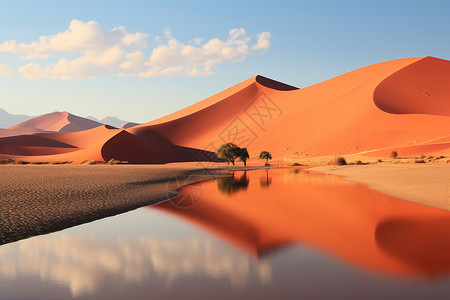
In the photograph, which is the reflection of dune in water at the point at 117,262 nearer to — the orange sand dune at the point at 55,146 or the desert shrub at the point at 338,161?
the desert shrub at the point at 338,161

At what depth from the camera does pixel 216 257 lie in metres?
7.62

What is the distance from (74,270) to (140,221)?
463 cm

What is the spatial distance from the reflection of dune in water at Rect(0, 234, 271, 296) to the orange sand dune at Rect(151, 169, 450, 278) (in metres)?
A: 1.23

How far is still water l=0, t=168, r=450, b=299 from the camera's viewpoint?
575 cm

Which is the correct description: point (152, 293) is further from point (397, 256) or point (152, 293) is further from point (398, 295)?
point (397, 256)

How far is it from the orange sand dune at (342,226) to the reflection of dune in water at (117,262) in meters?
1.23

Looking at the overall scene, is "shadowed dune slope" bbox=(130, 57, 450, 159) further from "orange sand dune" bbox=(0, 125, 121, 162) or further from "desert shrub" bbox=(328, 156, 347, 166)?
"orange sand dune" bbox=(0, 125, 121, 162)

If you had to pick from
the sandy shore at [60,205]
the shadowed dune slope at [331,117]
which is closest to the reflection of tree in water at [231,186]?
the sandy shore at [60,205]

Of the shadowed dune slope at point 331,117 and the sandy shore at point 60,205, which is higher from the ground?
the shadowed dune slope at point 331,117

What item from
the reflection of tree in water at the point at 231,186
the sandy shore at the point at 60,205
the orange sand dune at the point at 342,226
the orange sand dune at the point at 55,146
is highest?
the orange sand dune at the point at 55,146

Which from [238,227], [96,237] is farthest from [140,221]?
[238,227]

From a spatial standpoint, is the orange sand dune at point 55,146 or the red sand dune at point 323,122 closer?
the red sand dune at point 323,122

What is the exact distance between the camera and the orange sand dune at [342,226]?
7367 mm

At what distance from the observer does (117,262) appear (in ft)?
23.9
